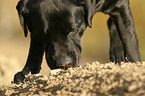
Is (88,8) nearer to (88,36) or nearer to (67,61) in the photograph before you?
(67,61)

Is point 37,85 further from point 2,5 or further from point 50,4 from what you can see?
point 2,5

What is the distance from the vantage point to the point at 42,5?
2.96 metres

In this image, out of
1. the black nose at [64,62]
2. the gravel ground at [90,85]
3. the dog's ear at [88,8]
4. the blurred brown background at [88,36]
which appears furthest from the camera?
the blurred brown background at [88,36]

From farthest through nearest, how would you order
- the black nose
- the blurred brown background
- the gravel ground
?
the blurred brown background → the black nose → the gravel ground

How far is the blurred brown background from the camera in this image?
8.96m

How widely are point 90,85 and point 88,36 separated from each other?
1047 centimetres

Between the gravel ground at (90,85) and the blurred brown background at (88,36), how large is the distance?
451 centimetres

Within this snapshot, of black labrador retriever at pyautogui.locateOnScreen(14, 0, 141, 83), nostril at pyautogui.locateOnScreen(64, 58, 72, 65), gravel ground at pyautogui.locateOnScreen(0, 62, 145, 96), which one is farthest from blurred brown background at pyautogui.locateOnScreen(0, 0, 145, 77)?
gravel ground at pyautogui.locateOnScreen(0, 62, 145, 96)

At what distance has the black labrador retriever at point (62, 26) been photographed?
2.89m

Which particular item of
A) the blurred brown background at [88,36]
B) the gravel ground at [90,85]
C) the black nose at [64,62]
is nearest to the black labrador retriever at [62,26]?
the black nose at [64,62]

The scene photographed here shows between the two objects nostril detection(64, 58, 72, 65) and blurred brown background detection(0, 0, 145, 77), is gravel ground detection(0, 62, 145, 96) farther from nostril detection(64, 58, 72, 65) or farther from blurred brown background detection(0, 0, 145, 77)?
blurred brown background detection(0, 0, 145, 77)

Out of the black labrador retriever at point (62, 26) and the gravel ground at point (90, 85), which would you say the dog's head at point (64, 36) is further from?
the gravel ground at point (90, 85)

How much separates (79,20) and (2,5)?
560 inches

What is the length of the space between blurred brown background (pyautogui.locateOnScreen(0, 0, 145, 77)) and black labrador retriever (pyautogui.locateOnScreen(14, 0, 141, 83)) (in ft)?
10.7
